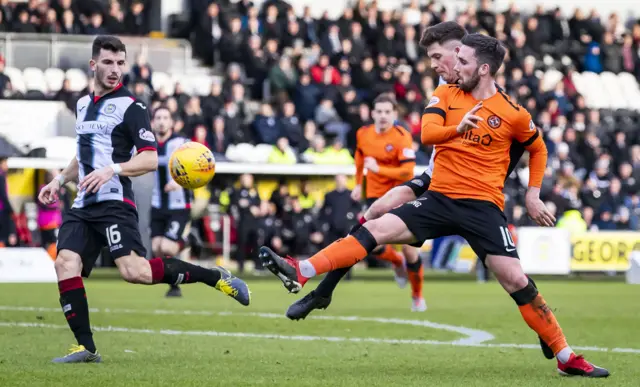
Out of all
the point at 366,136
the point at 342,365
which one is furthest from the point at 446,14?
the point at 342,365

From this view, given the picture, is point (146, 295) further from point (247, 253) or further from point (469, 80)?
point (469, 80)

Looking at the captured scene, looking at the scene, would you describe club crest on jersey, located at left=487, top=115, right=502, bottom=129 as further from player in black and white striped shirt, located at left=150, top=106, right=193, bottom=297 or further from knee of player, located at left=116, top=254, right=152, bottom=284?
player in black and white striped shirt, located at left=150, top=106, right=193, bottom=297

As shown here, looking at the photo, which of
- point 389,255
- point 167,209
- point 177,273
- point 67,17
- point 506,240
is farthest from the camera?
point 67,17

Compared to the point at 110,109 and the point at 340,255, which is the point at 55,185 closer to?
the point at 110,109

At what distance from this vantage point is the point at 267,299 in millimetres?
16328

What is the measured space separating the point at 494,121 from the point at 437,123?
0.38m

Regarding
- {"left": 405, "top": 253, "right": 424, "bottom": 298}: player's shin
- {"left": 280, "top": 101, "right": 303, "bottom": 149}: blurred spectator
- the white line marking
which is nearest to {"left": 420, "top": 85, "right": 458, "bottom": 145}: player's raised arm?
the white line marking

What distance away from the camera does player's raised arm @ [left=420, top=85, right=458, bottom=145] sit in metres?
8.00

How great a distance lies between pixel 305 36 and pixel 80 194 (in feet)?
70.5

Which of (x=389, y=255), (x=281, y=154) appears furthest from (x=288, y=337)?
(x=281, y=154)

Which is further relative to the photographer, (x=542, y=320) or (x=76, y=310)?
(x=76, y=310)

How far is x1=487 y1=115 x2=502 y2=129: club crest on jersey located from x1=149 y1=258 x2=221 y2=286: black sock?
2.34 m

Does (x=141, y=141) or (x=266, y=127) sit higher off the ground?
(x=141, y=141)

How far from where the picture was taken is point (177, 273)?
29.8ft
